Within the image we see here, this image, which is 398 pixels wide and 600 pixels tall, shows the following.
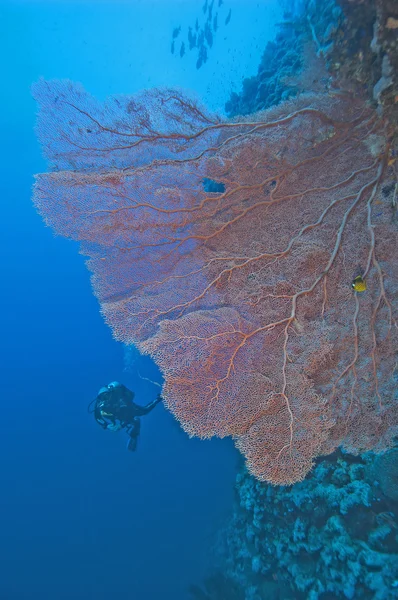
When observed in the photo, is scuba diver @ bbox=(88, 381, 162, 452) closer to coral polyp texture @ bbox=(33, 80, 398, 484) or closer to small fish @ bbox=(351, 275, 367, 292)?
coral polyp texture @ bbox=(33, 80, 398, 484)

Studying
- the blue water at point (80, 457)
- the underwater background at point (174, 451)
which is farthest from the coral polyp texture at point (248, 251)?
the blue water at point (80, 457)

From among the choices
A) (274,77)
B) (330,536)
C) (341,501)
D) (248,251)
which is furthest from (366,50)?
(330,536)

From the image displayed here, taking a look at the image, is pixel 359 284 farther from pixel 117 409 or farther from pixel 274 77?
pixel 274 77

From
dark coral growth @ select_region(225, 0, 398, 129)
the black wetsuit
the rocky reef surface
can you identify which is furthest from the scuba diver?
dark coral growth @ select_region(225, 0, 398, 129)

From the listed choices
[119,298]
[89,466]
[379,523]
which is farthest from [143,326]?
[89,466]

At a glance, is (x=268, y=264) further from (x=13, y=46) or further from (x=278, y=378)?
(x=13, y=46)

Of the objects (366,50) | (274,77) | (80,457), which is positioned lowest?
(80,457)
